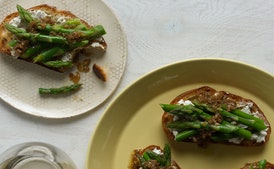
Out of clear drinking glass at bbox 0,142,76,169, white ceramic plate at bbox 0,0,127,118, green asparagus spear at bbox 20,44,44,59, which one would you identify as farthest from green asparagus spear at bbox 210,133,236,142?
green asparagus spear at bbox 20,44,44,59

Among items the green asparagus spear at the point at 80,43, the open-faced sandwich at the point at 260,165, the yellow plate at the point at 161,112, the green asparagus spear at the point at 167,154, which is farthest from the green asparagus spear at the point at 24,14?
the open-faced sandwich at the point at 260,165

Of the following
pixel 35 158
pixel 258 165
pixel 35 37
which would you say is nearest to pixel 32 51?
pixel 35 37

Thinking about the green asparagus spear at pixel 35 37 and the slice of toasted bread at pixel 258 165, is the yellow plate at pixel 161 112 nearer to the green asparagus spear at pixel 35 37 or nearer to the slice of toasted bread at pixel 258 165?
the slice of toasted bread at pixel 258 165

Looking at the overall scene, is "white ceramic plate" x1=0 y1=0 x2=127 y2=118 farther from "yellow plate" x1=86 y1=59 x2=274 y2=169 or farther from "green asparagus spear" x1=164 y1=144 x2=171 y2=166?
"green asparagus spear" x1=164 y1=144 x2=171 y2=166

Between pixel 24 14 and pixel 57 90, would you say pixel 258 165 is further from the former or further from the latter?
pixel 24 14

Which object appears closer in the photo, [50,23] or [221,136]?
[221,136]

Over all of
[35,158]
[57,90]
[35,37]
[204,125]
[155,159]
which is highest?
[35,37]

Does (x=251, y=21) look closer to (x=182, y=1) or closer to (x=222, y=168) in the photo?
(x=182, y=1)
